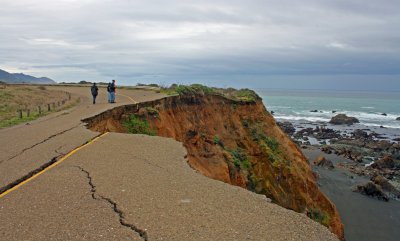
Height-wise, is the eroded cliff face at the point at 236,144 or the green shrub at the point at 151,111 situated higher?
the green shrub at the point at 151,111

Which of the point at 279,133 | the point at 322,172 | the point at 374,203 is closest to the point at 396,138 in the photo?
the point at 322,172

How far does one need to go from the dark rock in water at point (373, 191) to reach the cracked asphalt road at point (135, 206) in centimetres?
2432

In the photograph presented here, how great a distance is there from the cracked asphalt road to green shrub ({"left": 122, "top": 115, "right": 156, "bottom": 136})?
7.97 m

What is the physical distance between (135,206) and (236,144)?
1789 centimetres

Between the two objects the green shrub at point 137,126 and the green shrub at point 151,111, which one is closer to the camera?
the green shrub at point 137,126

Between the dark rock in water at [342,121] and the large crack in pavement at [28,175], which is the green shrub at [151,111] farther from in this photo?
the dark rock in water at [342,121]

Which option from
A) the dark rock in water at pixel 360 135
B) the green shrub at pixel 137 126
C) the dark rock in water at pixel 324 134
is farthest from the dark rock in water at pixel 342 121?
the green shrub at pixel 137 126

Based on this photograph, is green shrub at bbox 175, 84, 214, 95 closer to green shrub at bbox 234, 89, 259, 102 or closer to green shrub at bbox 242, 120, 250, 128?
green shrub at bbox 234, 89, 259, 102

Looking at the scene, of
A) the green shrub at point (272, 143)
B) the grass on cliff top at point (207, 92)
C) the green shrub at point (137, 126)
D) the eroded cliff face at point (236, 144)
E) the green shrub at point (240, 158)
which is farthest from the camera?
the grass on cliff top at point (207, 92)

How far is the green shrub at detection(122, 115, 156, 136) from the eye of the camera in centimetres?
1782

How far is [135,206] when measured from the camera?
6297 mm

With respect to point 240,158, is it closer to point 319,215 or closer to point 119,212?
point 319,215

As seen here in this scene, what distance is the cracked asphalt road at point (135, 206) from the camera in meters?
5.34

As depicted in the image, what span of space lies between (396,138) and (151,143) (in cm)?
5692
